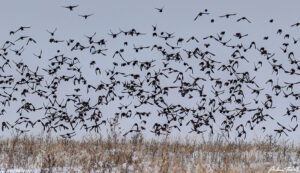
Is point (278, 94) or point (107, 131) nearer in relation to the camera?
point (107, 131)

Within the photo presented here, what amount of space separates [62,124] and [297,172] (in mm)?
8373

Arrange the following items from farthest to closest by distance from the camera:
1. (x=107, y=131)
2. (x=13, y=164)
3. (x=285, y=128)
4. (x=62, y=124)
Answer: (x=62, y=124) → (x=285, y=128) → (x=13, y=164) → (x=107, y=131)

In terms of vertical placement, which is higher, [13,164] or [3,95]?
[3,95]

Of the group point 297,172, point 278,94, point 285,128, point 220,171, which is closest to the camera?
point 220,171

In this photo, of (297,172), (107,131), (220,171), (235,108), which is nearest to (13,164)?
(107,131)

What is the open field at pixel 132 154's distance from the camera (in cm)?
805

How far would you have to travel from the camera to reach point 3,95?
15.3 meters

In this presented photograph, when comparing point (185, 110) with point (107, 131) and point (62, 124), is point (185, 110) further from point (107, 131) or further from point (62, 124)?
point (107, 131)

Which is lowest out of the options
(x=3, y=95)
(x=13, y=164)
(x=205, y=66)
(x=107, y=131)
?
(x=13, y=164)

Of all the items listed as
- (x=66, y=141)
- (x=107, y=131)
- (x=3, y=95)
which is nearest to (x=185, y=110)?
(x=66, y=141)

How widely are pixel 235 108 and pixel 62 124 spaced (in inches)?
222

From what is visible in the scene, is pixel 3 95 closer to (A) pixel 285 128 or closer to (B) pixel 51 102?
(B) pixel 51 102

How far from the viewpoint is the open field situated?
26.4ft

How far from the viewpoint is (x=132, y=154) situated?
7.89 meters
